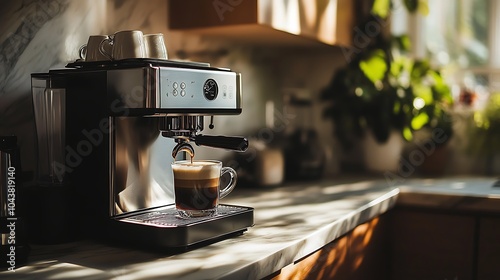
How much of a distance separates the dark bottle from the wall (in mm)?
246

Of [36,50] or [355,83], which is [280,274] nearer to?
[36,50]

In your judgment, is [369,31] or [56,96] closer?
[56,96]

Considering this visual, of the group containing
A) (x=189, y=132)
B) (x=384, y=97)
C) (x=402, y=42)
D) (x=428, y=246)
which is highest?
(x=402, y=42)

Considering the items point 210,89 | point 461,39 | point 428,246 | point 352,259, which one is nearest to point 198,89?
point 210,89

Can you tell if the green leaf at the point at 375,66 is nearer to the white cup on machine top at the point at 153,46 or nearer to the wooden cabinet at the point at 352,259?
the wooden cabinet at the point at 352,259

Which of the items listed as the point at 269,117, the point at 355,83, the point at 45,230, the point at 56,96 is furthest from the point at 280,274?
the point at 355,83

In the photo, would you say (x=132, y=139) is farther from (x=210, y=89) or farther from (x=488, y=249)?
(x=488, y=249)

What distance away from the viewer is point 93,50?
117 cm

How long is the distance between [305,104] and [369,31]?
39cm

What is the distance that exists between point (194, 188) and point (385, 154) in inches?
54.6

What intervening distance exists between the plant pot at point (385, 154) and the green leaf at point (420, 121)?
72 millimetres

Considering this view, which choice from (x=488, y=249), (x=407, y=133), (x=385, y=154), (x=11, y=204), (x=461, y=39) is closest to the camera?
(x=11, y=204)

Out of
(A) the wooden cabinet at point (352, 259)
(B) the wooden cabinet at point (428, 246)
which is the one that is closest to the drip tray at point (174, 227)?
(A) the wooden cabinet at point (352, 259)

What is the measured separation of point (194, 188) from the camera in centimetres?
109
